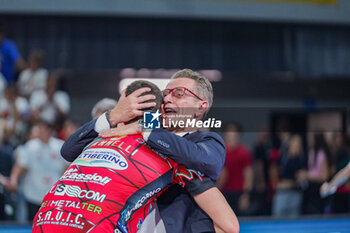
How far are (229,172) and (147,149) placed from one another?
162 inches

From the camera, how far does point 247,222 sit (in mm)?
4648

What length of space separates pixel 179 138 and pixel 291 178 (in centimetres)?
477

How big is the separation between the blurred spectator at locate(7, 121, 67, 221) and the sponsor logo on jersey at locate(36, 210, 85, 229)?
350 centimetres

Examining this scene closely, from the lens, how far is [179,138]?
1951 millimetres

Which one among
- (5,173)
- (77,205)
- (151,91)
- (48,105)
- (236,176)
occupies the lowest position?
(236,176)

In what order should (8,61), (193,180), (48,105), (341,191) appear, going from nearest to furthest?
(193,180) → (341,191) → (48,105) → (8,61)

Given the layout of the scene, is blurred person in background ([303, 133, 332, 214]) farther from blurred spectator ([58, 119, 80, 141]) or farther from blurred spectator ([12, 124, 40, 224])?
blurred spectator ([12, 124, 40, 224])

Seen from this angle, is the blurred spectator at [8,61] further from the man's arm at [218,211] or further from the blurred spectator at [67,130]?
the man's arm at [218,211]

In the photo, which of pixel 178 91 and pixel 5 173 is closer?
pixel 178 91

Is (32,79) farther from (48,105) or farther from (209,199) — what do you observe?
(209,199)

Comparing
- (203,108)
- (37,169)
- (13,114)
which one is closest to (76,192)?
(203,108)

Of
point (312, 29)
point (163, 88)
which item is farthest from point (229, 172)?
point (312, 29)

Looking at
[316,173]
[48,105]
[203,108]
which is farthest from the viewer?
[48,105]

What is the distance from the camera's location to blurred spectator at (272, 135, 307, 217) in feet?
20.5
